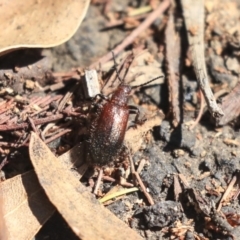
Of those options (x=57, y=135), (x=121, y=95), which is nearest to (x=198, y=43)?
(x=121, y=95)

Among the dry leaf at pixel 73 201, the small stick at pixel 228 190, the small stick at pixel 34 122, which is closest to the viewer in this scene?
the dry leaf at pixel 73 201

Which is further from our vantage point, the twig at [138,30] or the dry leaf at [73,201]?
the twig at [138,30]

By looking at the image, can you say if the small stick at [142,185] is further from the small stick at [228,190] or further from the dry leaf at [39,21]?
the dry leaf at [39,21]

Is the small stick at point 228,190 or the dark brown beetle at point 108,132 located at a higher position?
the dark brown beetle at point 108,132

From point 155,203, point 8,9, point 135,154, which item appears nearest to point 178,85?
point 135,154

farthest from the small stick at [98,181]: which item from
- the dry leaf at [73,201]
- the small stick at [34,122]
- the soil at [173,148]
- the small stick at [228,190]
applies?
the small stick at [228,190]

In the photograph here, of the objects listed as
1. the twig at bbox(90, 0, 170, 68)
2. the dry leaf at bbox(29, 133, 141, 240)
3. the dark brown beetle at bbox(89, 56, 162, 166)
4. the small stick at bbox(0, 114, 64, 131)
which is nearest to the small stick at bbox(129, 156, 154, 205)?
the dark brown beetle at bbox(89, 56, 162, 166)
